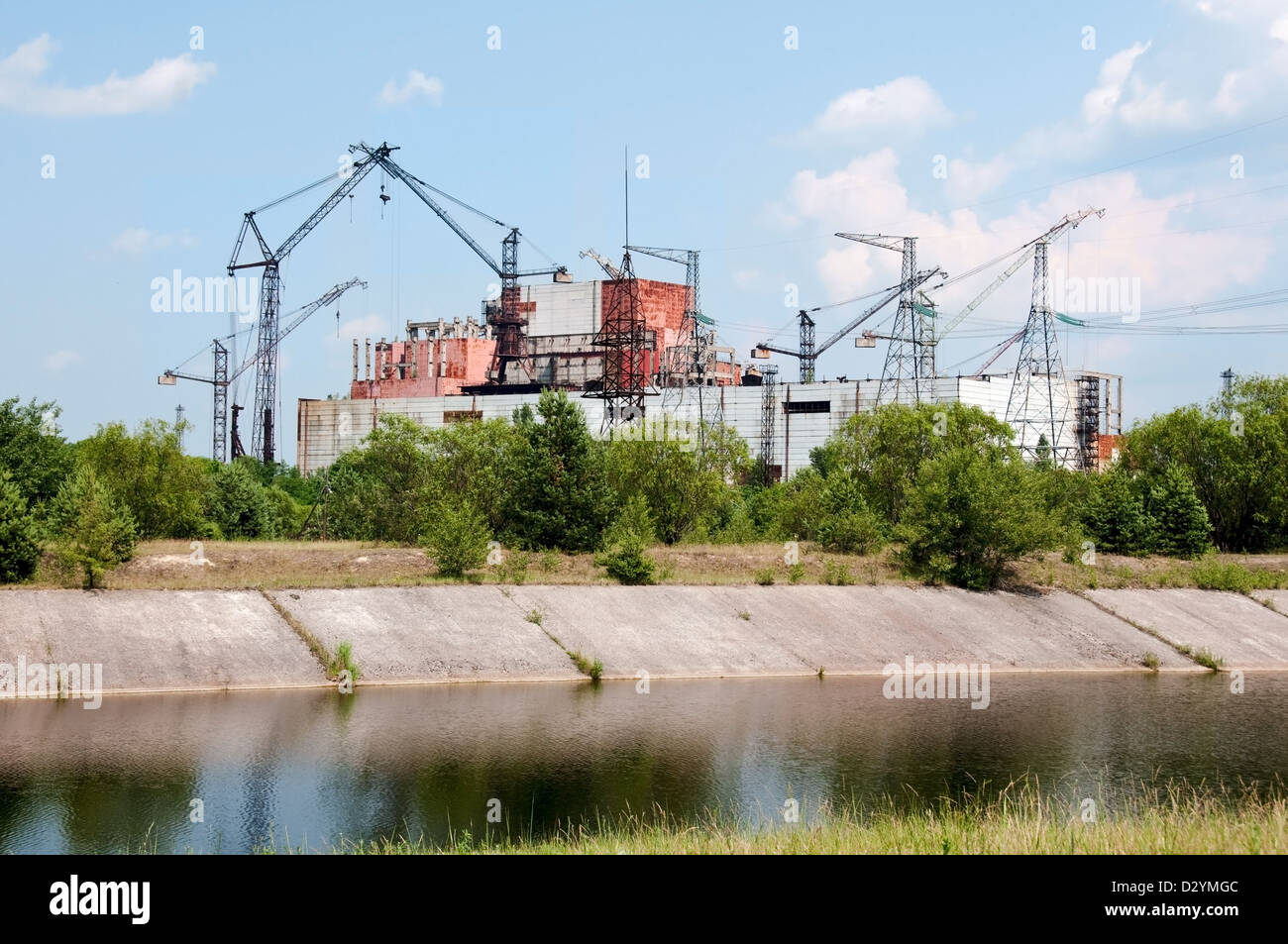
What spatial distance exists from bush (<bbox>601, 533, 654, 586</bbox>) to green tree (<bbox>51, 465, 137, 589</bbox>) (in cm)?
1953

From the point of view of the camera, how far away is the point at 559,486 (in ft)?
198

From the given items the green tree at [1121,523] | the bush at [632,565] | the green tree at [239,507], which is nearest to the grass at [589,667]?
the bush at [632,565]

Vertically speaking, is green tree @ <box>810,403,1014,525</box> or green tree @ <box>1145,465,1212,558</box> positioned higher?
green tree @ <box>810,403,1014,525</box>

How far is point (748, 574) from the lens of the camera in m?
57.2

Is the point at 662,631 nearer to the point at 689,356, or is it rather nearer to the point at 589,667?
the point at 589,667

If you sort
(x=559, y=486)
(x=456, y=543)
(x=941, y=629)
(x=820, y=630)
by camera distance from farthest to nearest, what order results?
(x=559, y=486) < (x=941, y=629) < (x=456, y=543) < (x=820, y=630)

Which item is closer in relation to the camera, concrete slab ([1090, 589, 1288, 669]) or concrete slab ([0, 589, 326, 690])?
concrete slab ([0, 589, 326, 690])

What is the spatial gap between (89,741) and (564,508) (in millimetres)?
31087

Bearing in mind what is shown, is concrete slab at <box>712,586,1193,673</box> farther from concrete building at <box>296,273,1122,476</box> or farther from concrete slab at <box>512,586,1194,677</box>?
concrete building at <box>296,273,1122,476</box>

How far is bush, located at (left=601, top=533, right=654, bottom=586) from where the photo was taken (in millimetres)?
53156

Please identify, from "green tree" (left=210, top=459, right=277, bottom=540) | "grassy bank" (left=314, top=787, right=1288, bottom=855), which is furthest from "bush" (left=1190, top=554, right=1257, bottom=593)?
"green tree" (left=210, top=459, right=277, bottom=540)

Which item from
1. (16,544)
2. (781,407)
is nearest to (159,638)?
(16,544)

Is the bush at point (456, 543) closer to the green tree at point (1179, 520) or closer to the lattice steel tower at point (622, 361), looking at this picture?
the lattice steel tower at point (622, 361)

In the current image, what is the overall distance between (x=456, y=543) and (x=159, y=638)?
539 inches
